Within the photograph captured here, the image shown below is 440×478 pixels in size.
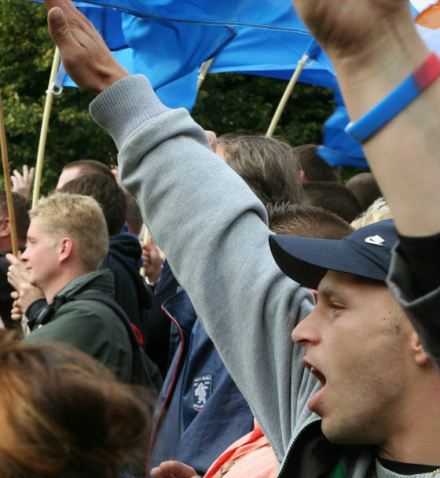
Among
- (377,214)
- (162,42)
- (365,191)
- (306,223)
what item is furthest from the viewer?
(365,191)

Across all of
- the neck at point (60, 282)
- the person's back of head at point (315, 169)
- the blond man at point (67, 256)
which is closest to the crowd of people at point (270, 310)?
the blond man at point (67, 256)

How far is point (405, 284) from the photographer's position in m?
0.95

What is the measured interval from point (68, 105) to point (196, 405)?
1462 centimetres

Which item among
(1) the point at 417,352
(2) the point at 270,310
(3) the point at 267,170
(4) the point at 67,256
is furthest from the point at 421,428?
(4) the point at 67,256

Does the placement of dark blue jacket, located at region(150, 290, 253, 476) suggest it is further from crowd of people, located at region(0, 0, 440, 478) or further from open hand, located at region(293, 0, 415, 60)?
open hand, located at region(293, 0, 415, 60)

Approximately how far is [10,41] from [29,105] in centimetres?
137

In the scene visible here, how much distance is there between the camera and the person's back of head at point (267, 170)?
9.98 ft

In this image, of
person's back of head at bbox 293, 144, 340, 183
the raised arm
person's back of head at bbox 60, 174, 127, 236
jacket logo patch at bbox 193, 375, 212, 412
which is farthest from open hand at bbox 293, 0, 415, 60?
person's back of head at bbox 293, 144, 340, 183

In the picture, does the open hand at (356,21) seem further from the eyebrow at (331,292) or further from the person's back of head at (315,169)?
the person's back of head at (315,169)

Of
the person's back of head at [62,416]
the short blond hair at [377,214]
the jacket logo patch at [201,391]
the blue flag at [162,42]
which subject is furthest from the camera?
the blue flag at [162,42]

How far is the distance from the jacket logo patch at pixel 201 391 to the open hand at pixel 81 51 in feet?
3.99

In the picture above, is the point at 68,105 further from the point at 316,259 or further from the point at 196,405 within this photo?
the point at 316,259

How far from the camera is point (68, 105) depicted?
55.7 ft

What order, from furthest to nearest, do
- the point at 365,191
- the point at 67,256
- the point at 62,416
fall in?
the point at 365,191 → the point at 67,256 → the point at 62,416
